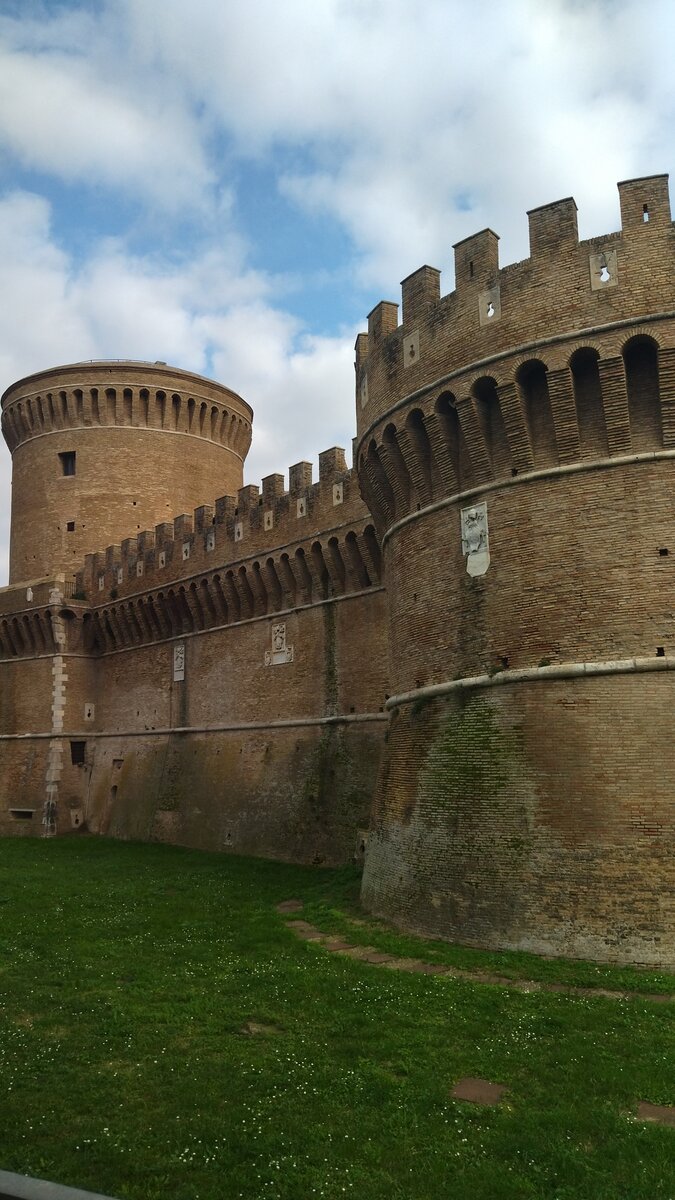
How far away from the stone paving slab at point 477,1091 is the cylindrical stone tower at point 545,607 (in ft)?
11.3

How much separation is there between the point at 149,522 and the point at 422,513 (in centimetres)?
2113

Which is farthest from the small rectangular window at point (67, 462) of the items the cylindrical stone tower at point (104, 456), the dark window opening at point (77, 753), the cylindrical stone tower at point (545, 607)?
the cylindrical stone tower at point (545, 607)

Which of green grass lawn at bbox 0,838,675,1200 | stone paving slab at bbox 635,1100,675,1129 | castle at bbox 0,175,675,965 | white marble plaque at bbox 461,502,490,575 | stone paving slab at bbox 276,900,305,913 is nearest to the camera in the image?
green grass lawn at bbox 0,838,675,1200

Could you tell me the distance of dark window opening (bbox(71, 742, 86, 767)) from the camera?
3133 centimetres

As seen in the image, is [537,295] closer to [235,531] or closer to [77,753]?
[235,531]

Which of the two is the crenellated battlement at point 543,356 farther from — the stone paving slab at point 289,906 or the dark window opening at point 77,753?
the dark window opening at point 77,753

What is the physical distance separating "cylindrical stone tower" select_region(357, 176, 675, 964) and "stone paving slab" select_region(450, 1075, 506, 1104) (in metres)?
3.45

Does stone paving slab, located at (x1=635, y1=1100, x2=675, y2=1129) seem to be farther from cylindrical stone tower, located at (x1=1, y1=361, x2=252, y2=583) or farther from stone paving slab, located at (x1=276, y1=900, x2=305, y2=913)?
cylindrical stone tower, located at (x1=1, y1=361, x2=252, y2=583)

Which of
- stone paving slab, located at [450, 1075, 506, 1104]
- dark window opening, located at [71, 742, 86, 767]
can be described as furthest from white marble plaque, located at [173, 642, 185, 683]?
stone paving slab, located at [450, 1075, 506, 1104]

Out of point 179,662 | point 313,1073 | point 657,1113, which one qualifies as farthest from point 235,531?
point 657,1113

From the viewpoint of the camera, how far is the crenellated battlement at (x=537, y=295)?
12.0m

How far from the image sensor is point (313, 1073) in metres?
7.56

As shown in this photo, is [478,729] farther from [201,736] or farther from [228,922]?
[201,736]

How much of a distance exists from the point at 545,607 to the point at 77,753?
918 inches
